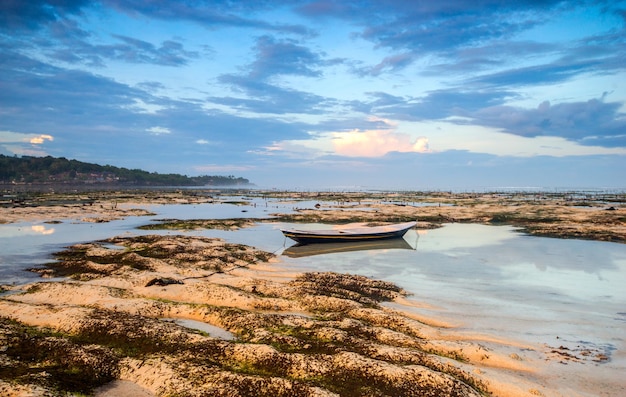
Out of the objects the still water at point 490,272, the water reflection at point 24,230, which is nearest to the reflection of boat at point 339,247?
the still water at point 490,272

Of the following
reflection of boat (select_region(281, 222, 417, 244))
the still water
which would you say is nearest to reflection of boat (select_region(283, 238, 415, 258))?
reflection of boat (select_region(281, 222, 417, 244))

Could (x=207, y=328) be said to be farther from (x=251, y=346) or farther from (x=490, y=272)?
(x=490, y=272)

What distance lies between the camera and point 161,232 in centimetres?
4041

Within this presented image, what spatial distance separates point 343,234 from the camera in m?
34.1

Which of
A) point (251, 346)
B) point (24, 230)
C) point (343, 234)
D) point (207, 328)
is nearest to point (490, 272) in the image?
point (343, 234)

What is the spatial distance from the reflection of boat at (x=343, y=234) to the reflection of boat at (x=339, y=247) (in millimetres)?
399

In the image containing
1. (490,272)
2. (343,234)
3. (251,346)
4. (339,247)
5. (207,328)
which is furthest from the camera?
(343,234)

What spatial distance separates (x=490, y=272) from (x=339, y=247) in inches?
502

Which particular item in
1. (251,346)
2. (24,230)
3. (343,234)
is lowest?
Result: (24,230)

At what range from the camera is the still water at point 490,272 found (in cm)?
1452

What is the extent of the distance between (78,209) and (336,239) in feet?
160

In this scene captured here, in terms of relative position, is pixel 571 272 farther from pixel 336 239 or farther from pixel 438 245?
pixel 336 239

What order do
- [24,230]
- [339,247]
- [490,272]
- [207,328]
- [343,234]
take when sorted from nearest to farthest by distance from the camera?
1. [207,328]
2. [490,272]
3. [339,247]
4. [343,234]
5. [24,230]

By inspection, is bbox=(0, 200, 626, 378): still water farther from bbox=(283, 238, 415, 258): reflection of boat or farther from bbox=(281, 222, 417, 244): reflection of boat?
bbox=(281, 222, 417, 244): reflection of boat
